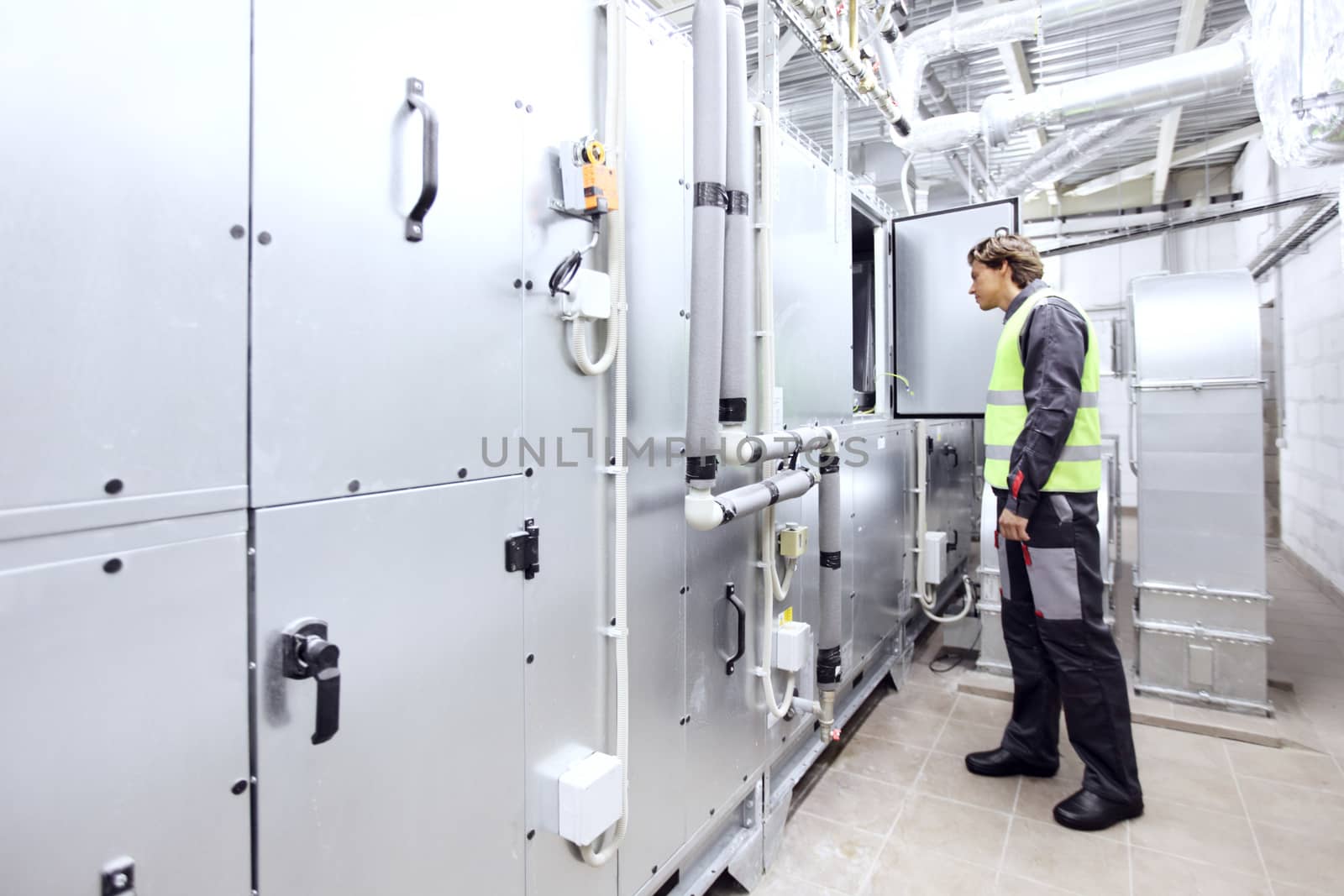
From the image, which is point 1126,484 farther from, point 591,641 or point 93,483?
point 93,483

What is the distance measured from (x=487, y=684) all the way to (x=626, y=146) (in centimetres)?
98

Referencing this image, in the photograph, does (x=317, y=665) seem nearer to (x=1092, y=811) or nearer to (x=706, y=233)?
(x=706, y=233)

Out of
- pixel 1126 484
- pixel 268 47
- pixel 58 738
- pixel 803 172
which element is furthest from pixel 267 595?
pixel 1126 484

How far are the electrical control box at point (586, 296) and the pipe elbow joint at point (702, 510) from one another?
41 cm

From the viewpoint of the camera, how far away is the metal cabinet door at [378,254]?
29.9 inches

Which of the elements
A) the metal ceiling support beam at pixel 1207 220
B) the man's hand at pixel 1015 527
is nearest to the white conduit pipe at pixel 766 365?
the man's hand at pixel 1015 527

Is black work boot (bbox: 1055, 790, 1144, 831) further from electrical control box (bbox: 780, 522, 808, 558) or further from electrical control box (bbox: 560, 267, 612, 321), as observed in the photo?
electrical control box (bbox: 560, 267, 612, 321)

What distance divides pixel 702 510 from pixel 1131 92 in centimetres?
286

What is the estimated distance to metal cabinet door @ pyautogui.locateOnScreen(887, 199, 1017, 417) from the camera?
9.13ft

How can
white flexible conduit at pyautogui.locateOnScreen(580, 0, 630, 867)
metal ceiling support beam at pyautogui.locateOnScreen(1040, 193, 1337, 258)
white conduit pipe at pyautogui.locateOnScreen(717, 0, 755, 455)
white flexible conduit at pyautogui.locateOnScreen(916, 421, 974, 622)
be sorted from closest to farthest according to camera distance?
white flexible conduit at pyautogui.locateOnScreen(580, 0, 630, 867)
white conduit pipe at pyautogui.locateOnScreen(717, 0, 755, 455)
white flexible conduit at pyautogui.locateOnScreen(916, 421, 974, 622)
metal ceiling support beam at pyautogui.locateOnScreen(1040, 193, 1337, 258)

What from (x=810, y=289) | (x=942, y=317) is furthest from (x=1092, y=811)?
(x=942, y=317)

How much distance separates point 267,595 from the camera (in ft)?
2.48

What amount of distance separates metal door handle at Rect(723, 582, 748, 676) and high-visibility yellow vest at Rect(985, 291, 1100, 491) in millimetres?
906

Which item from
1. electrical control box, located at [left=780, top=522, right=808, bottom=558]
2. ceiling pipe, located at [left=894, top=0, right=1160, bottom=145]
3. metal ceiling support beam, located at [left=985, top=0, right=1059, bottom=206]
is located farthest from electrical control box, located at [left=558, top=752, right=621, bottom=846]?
metal ceiling support beam, located at [left=985, top=0, right=1059, bottom=206]
